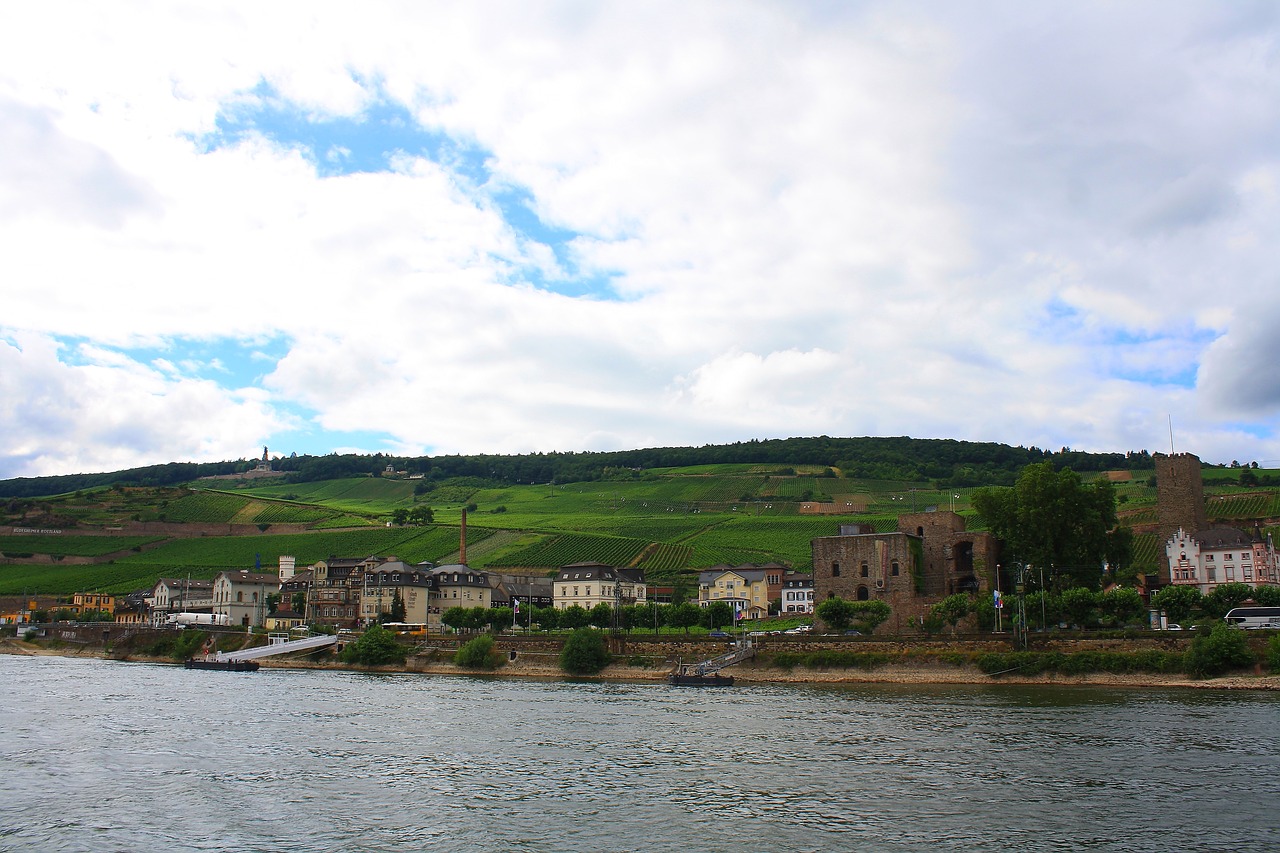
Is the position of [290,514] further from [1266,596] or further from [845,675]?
[1266,596]

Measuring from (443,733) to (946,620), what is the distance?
42.3 m

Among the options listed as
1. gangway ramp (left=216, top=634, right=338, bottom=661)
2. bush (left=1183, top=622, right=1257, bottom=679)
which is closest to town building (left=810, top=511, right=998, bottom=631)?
bush (left=1183, top=622, right=1257, bottom=679)

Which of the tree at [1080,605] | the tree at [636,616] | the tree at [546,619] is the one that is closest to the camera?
the tree at [1080,605]

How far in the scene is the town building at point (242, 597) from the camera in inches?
4769

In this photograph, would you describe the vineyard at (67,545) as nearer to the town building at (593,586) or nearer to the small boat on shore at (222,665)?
the small boat on shore at (222,665)

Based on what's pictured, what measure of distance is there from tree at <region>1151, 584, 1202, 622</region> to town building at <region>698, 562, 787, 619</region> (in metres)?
50.0

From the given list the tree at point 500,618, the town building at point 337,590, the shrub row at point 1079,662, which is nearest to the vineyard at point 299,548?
the town building at point 337,590

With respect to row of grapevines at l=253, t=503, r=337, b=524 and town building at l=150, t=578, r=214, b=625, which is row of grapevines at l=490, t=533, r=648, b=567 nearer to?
town building at l=150, t=578, r=214, b=625

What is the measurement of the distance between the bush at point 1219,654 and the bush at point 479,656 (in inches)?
1903

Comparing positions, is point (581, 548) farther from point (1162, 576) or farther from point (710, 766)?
point (710, 766)

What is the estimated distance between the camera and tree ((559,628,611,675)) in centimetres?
7262

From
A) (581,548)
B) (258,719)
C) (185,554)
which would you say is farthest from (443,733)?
(185,554)

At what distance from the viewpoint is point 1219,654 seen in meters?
53.1

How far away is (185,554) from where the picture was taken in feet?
508
